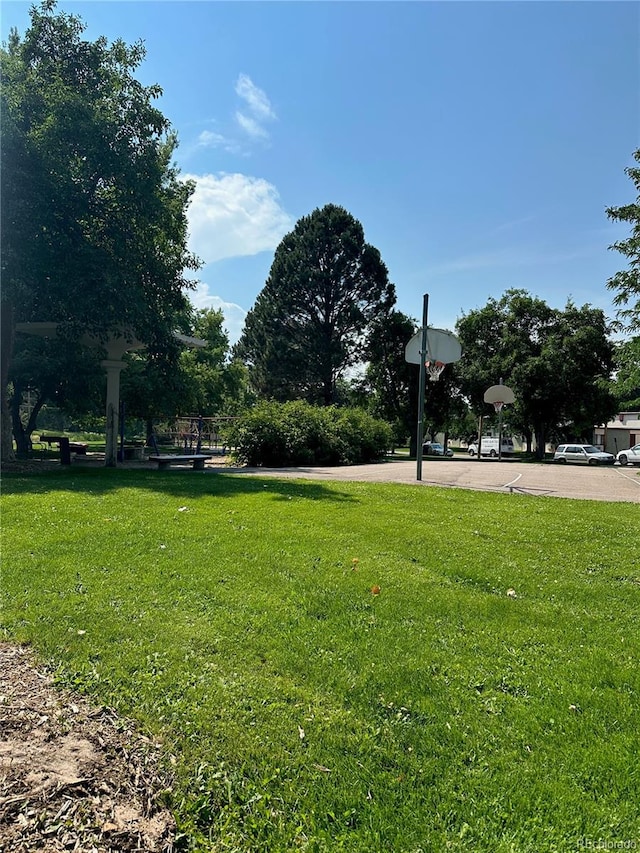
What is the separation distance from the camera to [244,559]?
15.2ft

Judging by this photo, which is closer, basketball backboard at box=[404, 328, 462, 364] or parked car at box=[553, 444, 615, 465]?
basketball backboard at box=[404, 328, 462, 364]

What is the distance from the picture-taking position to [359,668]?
279cm

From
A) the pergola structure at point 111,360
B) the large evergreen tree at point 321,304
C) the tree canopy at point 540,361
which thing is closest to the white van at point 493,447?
the tree canopy at point 540,361

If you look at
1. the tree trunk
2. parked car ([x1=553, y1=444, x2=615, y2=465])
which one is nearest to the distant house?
parked car ([x1=553, y1=444, x2=615, y2=465])

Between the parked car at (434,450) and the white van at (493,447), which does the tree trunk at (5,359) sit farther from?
the parked car at (434,450)

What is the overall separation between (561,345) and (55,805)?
125ft

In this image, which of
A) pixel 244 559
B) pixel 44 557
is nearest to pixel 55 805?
pixel 244 559

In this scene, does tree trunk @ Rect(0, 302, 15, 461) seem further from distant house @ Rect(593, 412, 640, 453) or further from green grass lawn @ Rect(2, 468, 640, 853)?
distant house @ Rect(593, 412, 640, 453)

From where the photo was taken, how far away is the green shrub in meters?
17.9

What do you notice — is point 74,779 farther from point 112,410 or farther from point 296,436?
point 296,436

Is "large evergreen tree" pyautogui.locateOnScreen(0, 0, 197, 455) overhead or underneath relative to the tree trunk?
overhead

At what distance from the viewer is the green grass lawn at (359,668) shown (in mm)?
1848

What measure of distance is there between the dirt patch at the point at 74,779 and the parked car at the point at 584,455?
3381 cm

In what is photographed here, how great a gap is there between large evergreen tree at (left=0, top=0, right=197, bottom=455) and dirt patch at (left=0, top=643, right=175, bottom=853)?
34.5 ft
